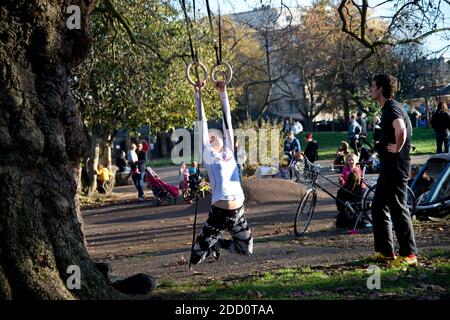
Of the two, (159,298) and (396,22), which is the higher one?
(396,22)

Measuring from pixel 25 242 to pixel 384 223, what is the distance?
13.2ft

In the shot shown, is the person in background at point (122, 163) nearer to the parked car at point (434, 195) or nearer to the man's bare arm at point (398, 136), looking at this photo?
the parked car at point (434, 195)

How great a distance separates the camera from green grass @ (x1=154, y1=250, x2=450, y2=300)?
6332 mm

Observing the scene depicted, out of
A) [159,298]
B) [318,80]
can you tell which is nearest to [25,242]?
[159,298]

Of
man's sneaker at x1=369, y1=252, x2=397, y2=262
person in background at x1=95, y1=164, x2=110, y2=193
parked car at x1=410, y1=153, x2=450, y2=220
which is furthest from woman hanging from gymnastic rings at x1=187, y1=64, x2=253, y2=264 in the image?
person in background at x1=95, y1=164, x2=110, y2=193

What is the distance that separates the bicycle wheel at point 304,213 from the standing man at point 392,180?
4.01m

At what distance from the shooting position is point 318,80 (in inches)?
2180

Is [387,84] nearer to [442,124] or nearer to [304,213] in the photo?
[304,213]

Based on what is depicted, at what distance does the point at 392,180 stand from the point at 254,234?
5814 millimetres

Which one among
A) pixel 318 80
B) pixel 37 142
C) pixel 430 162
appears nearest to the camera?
pixel 37 142
